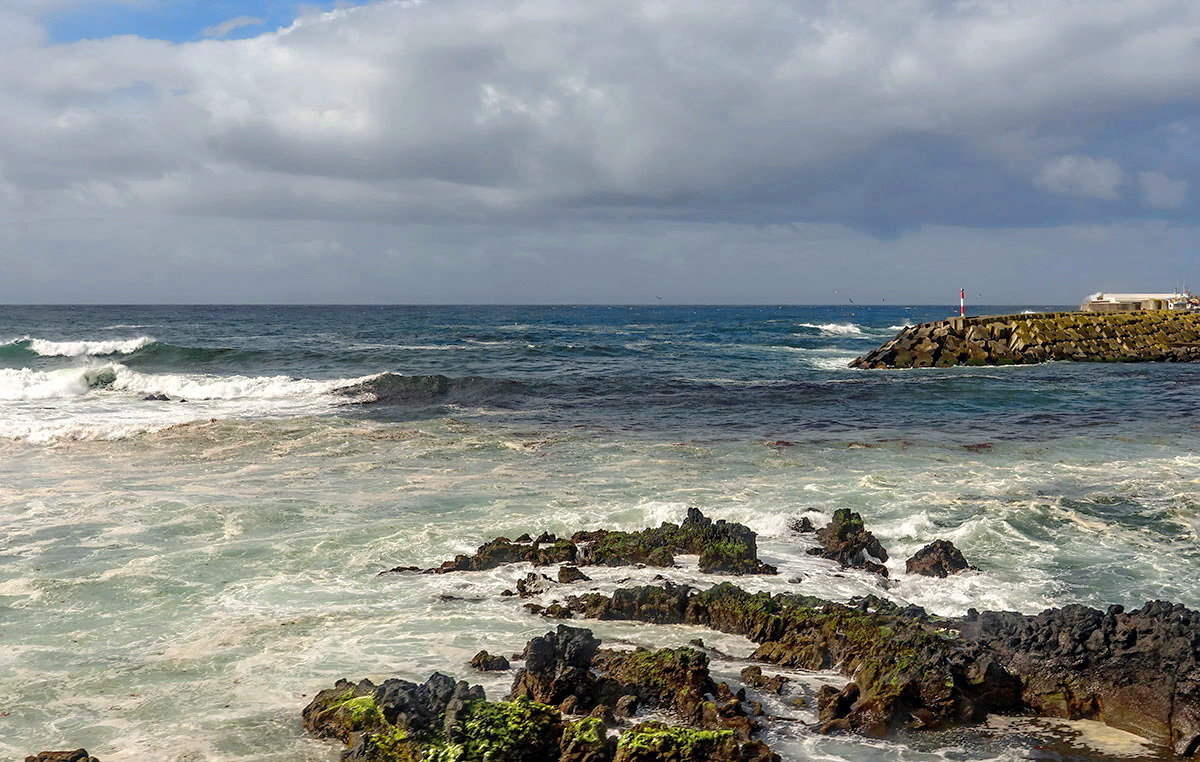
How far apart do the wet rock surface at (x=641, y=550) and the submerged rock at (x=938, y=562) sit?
5.84 ft

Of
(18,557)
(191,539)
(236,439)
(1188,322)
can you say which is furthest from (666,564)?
(1188,322)

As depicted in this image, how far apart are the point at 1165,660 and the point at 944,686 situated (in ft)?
5.87

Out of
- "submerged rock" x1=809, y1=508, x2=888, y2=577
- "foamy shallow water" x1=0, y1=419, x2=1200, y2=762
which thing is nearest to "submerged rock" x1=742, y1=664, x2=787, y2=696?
"foamy shallow water" x1=0, y1=419, x2=1200, y2=762

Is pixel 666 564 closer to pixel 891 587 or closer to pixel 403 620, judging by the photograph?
pixel 891 587

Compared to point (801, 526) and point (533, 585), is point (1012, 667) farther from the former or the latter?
point (801, 526)

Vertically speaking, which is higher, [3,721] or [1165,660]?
[1165,660]

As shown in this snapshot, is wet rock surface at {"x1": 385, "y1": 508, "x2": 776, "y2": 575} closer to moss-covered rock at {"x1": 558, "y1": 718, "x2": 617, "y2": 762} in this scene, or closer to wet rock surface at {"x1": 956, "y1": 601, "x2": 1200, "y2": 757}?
wet rock surface at {"x1": 956, "y1": 601, "x2": 1200, "y2": 757}

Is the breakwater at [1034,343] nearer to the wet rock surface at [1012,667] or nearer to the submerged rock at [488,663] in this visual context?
the wet rock surface at [1012,667]

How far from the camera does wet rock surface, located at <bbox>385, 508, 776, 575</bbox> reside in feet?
35.7

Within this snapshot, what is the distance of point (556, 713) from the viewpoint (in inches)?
255

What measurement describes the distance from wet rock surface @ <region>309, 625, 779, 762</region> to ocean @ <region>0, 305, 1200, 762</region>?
0.39 metres

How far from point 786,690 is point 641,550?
13.1ft

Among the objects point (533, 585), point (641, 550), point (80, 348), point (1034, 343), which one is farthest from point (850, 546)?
point (80, 348)

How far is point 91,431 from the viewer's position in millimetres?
21828
